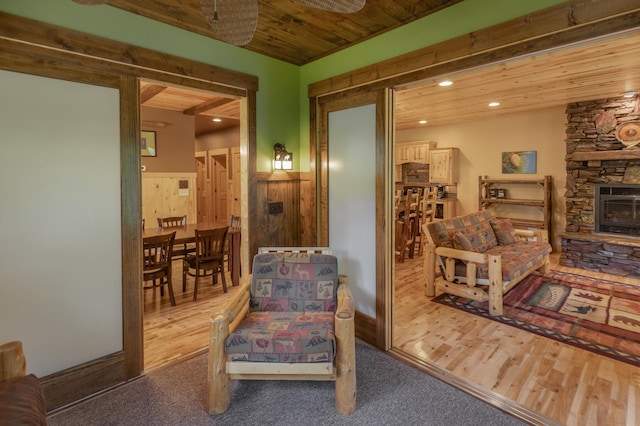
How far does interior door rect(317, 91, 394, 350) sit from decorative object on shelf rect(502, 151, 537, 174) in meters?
4.87

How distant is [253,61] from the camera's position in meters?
3.15

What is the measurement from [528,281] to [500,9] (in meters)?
3.74

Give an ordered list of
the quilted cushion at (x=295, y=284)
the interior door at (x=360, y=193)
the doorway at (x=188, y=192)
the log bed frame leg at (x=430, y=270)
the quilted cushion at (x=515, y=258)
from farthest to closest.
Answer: the log bed frame leg at (x=430, y=270) < the quilted cushion at (x=515, y=258) < the doorway at (x=188, y=192) < the interior door at (x=360, y=193) < the quilted cushion at (x=295, y=284)

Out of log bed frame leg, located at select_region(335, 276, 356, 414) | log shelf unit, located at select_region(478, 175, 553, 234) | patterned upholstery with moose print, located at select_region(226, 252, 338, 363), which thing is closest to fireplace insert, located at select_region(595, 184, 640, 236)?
log shelf unit, located at select_region(478, 175, 553, 234)

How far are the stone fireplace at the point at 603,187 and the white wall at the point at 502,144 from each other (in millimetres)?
372

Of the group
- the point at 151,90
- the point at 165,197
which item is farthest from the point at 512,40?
the point at 165,197

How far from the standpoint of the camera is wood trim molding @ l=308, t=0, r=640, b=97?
5.68 ft

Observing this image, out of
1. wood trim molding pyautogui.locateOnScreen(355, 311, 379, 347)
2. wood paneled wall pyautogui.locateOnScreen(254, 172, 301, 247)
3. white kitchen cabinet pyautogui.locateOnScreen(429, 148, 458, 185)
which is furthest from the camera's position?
white kitchen cabinet pyautogui.locateOnScreen(429, 148, 458, 185)

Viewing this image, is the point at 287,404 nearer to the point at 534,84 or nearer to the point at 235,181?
the point at 534,84

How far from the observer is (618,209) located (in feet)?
17.3

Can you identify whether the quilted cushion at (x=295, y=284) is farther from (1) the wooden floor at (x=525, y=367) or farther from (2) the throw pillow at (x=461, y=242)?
(2) the throw pillow at (x=461, y=242)

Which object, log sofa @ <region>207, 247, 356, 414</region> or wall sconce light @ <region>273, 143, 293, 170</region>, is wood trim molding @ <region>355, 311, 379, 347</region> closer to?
log sofa @ <region>207, 247, 356, 414</region>

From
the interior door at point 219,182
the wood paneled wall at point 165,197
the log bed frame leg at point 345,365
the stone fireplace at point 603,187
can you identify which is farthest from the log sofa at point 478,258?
the interior door at point 219,182

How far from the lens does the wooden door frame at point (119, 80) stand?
6.63ft
